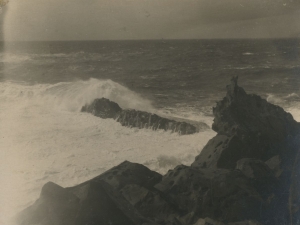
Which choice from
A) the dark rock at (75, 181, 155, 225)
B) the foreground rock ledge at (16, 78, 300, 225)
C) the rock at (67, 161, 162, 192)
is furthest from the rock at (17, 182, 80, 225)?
the rock at (67, 161, 162, 192)

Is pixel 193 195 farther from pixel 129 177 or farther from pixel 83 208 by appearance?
pixel 83 208

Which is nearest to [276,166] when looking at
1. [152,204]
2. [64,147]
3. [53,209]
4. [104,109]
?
[152,204]

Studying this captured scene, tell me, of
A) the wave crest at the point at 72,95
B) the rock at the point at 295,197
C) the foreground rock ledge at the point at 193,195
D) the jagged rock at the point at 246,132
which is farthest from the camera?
the wave crest at the point at 72,95

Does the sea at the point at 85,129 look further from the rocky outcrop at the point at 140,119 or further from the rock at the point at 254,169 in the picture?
the rock at the point at 254,169

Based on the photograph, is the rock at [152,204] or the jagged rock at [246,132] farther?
the jagged rock at [246,132]

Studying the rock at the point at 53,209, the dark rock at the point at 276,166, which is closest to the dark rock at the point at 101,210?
the rock at the point at 53,209

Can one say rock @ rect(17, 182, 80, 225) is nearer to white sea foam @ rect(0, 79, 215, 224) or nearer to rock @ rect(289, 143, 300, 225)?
white sea foam @ rect(0, 79, 215, 224)
